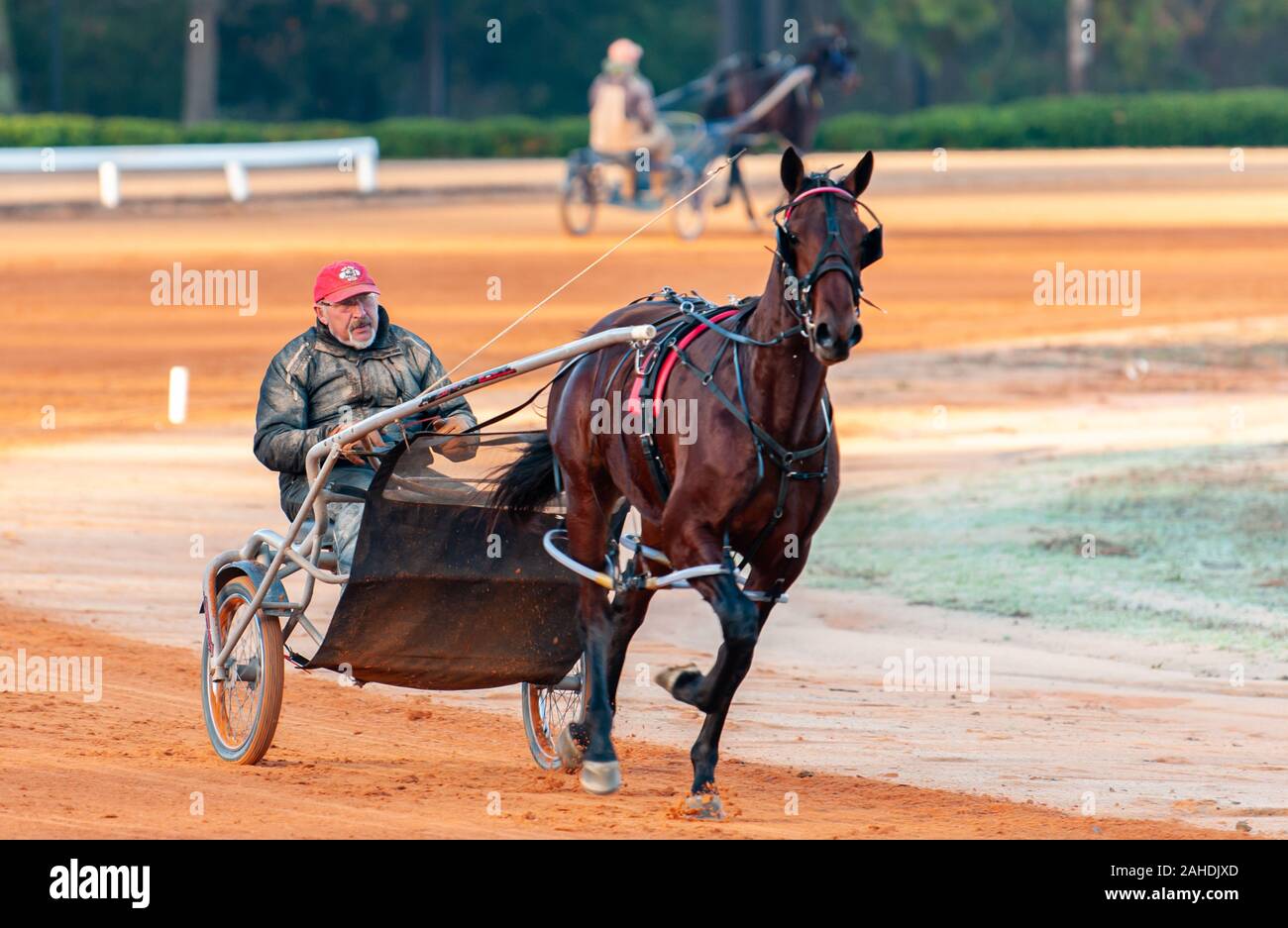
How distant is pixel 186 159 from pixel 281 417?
27.5m

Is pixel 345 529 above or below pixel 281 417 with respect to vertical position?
below

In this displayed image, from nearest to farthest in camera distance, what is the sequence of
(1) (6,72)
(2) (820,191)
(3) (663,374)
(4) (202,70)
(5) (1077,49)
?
1. (2) (820,191)
2. (3) (663,374)
3. (1) (6,72)
4. (4) (202,70)
5. (5) (1077,49)

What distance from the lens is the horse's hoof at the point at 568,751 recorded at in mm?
7129

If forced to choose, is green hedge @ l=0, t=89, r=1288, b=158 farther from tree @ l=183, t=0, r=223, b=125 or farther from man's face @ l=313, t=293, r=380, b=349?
man's face @ l=313, t=293, r=380, b=349

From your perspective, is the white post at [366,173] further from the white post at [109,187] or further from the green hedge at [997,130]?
the green hedge at [997,130]

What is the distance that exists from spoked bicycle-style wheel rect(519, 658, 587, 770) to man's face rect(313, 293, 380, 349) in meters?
1.24

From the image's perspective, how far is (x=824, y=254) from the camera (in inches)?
239

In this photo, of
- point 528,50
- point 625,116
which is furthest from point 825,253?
point 528,50

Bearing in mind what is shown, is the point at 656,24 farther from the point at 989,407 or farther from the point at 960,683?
the point at 960,683

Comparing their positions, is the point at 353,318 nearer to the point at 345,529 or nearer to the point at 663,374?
the point at 345,529

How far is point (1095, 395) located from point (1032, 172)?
22160mm

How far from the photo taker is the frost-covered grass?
1021 cm

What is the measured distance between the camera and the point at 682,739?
7.95m

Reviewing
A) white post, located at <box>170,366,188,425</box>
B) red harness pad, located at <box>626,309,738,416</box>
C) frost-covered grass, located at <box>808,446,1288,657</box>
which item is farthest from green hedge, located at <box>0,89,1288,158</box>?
red harness pad, located at <box>626,309,738,416</box>
